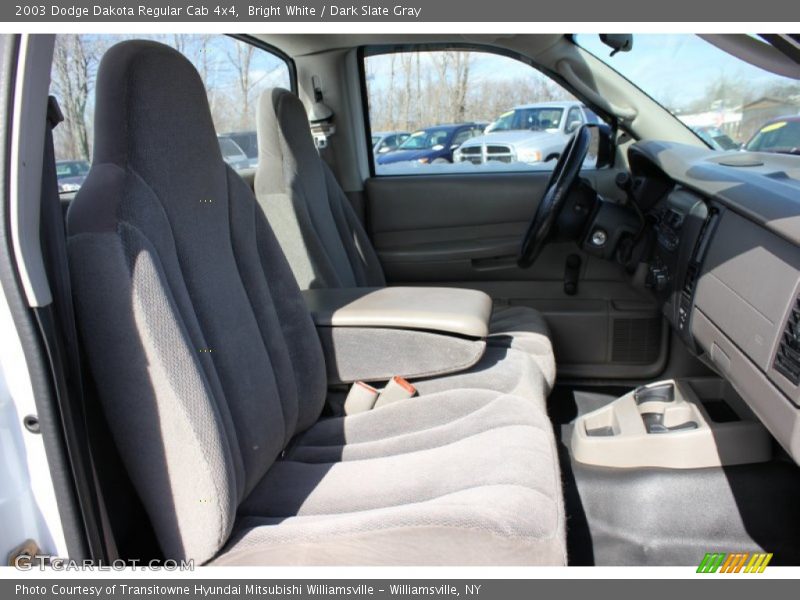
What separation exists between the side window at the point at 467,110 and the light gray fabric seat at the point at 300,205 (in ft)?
2.40

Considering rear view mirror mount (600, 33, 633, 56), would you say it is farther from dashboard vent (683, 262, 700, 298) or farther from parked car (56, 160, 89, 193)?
parked car (56, 160, 89, 193)

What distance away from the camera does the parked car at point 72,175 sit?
4.67ft

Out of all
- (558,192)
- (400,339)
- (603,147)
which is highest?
(603,147)

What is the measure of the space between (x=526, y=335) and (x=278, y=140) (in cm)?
97

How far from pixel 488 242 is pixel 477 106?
56 centimetres

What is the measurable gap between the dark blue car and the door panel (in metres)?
0.09

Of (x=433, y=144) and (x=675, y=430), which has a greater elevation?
(x=433, y=144)

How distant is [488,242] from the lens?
9.17ft

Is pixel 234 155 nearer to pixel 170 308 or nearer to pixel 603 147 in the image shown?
pixel 170 308

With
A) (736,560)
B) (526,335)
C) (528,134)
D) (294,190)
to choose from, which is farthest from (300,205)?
(736,560)

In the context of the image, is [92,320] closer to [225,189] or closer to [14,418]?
[14,418]

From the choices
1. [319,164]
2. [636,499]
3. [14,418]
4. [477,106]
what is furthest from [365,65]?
[14,418]

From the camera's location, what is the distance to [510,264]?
278cm

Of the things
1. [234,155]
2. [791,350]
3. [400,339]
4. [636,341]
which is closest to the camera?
[791,350]
